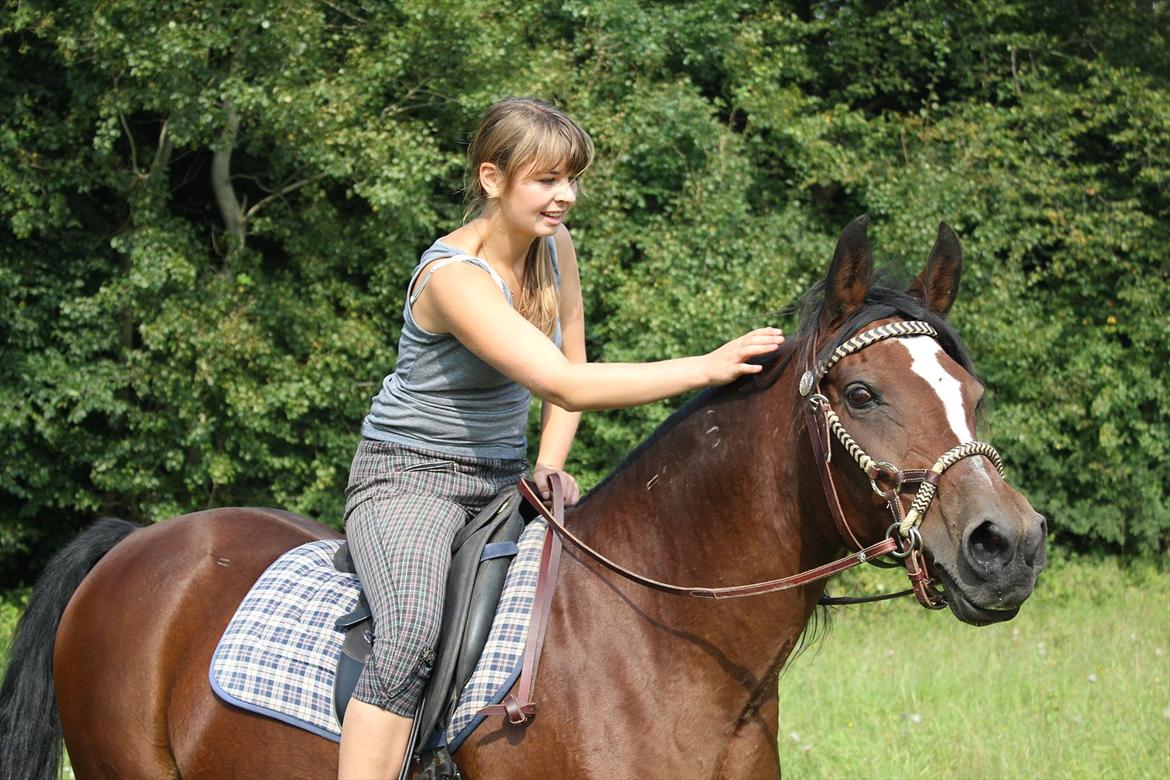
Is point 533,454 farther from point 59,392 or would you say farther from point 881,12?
point 881,12

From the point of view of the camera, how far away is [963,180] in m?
11.9

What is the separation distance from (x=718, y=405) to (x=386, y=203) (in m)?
7.60

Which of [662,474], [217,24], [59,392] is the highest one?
[217,24]

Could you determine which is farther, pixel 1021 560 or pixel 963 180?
pixel 963 180

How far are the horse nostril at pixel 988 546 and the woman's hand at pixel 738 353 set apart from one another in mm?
591

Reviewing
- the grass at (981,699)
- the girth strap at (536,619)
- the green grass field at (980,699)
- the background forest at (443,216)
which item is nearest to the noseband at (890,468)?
the girth strap at (536,619)

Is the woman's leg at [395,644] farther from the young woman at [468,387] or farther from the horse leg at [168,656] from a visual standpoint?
the horse leg at [168,656]

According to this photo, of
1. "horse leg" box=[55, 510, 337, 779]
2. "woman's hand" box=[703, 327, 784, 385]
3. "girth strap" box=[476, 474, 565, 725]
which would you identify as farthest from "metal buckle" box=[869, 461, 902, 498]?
"horse leg" box=[55, 510, 337, 779]

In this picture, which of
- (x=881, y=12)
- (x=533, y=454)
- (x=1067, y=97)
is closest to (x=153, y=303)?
(x=533, y=454)

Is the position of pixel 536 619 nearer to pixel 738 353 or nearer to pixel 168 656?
pixel 738 353

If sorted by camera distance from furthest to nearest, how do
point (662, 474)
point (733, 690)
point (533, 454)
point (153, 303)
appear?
1. point (533, 454)
2. point (153, 303)
3. point (662, 474)
4. point (733, 690)

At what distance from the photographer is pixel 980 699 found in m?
6.40

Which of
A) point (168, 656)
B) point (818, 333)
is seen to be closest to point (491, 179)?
point (818, 333)

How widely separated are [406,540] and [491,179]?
944 millimetres
